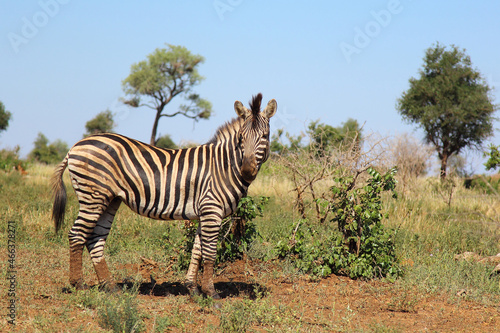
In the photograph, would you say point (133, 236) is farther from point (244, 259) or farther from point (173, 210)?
point (173, 210)

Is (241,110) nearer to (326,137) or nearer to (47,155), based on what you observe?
(326,137)

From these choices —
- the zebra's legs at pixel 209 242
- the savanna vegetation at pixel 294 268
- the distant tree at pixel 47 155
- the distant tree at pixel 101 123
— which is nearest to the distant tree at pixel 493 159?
the savanna vegetation at pixel 294 268

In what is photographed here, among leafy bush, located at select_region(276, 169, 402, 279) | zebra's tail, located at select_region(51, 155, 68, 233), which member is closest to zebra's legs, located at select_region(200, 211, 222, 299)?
leafy bush, located at select_region(276, 169, 402, 279)

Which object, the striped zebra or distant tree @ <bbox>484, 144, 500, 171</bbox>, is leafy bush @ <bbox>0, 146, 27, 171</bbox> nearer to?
the striped zebra

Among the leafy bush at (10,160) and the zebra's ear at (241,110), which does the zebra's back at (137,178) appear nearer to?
the zebra's ear at (241,110)

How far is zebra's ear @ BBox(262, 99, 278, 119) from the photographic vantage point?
6.13m

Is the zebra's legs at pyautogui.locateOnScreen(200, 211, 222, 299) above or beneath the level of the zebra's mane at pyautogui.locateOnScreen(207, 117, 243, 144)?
beneath

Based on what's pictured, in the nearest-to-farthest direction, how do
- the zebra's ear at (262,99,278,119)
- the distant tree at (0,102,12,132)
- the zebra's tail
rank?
the zebra's ear at (262,99,278,119) < the zebra's tail < the distant tree at (0,102,12,132)

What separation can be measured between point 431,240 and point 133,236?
6.51m

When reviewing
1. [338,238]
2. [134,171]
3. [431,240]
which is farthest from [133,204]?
[431,240]

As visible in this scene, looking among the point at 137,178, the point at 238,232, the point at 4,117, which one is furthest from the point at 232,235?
the point at 4,117

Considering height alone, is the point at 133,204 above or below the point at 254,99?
below

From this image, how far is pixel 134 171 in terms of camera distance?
20.4 feet

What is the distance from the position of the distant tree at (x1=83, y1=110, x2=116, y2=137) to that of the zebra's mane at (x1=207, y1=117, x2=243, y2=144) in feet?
123
